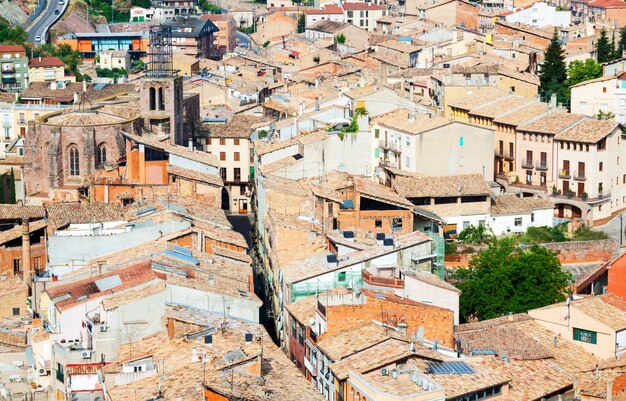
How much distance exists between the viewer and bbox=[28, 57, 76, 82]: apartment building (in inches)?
4618

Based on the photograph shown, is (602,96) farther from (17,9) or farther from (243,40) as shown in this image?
(17,9)

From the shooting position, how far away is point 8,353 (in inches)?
1959

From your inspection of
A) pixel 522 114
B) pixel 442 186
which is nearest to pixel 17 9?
pixel 522 114

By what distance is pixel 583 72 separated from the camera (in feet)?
281

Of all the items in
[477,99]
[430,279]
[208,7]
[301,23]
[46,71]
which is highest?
[430,279]

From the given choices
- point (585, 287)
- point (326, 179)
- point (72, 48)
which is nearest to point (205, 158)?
point (326, 179)

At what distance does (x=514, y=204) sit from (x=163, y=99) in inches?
798

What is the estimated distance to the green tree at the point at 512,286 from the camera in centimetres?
5294

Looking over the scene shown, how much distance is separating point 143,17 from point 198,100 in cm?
7725

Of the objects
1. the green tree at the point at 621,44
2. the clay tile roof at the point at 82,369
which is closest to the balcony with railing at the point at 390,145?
the clay tile roof at the point at 82,369

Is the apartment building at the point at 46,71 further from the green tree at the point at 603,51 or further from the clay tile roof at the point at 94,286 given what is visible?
the clay tile roof at the point at 94,286

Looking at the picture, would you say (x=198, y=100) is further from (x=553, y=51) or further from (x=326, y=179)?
(x=326, y=179)

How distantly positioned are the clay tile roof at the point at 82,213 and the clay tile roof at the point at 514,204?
43.9 ft

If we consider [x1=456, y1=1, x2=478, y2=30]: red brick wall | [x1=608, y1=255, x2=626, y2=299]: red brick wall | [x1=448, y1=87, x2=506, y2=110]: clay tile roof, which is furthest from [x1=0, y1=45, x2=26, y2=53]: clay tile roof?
[x1=608, y1=255, x2=626, y2=299]: red brick wall
